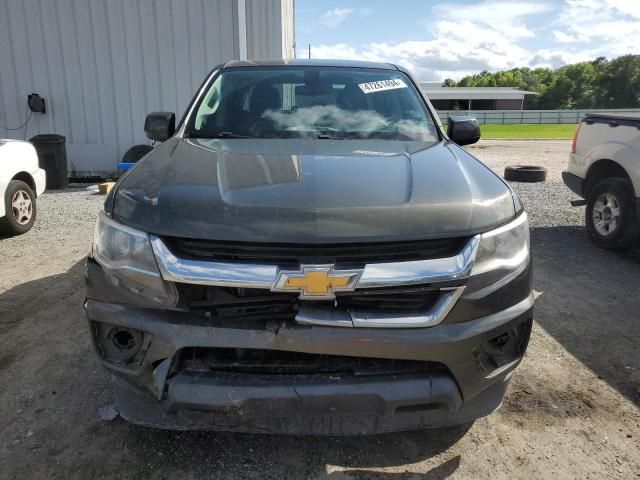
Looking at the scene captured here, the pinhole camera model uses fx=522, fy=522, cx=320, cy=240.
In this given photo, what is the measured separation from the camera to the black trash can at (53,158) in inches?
353

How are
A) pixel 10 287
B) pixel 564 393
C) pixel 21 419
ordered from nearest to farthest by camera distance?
pixel 21 419, pixel 564 393, pixel 10 287

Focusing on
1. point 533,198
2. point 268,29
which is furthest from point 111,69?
point 533,198

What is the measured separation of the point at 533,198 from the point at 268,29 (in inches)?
253

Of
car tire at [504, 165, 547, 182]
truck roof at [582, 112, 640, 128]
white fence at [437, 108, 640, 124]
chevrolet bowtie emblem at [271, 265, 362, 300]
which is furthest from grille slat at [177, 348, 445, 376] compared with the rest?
white fence at [437, 108, 640, 124]

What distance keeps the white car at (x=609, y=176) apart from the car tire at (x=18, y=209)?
639 cm

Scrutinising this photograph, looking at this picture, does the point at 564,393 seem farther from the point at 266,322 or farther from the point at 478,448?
the point at 266,322

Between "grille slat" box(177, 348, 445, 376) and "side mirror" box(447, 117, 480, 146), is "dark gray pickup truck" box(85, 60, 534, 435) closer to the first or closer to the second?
"grille slat" box(177, 348, 445, 376)

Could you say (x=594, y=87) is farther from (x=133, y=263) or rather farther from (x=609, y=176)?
(x=133, y=263)

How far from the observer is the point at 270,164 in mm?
2438

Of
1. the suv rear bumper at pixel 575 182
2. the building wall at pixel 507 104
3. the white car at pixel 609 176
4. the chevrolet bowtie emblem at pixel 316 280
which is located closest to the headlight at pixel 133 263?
the chevrolet bowtie emblem at pixel 316 280

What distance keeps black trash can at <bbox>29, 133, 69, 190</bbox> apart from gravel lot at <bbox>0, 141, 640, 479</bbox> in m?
5.37

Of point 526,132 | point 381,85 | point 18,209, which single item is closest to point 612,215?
point 381,85

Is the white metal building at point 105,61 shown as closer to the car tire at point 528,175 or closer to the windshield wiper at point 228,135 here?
the car tire at point 528,175

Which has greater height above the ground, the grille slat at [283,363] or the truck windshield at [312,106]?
the truck windshield at [312,106]
